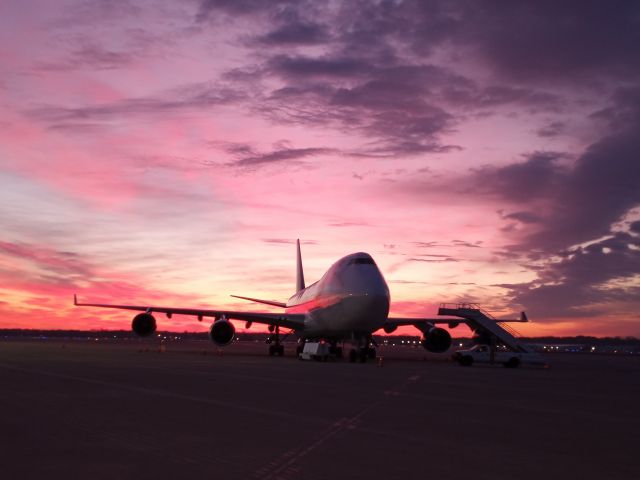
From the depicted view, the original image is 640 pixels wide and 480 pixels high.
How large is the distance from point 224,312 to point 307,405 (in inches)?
1262

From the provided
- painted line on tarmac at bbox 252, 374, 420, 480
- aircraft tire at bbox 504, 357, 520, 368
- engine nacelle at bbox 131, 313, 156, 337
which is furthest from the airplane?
painted line on tarmac at bbox 252, 374, 420, 480

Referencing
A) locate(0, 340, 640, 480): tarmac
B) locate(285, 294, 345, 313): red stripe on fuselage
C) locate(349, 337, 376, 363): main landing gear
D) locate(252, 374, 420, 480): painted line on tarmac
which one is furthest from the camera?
locate(285, 294, 345, 313): red stripe on fuselage

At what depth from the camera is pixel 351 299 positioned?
39.3 metres

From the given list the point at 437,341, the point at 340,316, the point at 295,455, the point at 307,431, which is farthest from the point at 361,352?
the point at 295,455

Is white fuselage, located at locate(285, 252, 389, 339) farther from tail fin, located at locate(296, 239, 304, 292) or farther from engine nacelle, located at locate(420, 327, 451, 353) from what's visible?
tail fin, located at locate(296, 239, 304, 292)

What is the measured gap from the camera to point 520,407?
1709 centimetres

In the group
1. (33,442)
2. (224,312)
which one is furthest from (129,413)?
(224,312)

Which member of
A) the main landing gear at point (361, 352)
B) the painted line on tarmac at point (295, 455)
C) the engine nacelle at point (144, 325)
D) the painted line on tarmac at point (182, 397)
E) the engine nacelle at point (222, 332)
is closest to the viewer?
the painted line on tarmac at point (295, 455)

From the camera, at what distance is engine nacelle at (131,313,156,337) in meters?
48.0

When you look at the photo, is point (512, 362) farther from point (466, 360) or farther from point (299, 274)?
point (299, 274)

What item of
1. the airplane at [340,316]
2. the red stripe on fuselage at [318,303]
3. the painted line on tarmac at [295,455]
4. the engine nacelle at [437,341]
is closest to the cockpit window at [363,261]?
the airplane at [340,316]

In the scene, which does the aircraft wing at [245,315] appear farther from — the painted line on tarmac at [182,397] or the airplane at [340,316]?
the painted line on tarmac at [182,397]

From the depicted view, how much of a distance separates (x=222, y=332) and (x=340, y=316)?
28.3 ft

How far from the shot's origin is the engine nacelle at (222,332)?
148 feet
